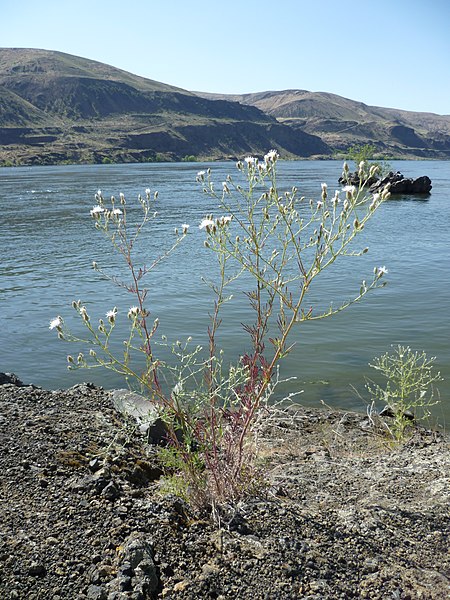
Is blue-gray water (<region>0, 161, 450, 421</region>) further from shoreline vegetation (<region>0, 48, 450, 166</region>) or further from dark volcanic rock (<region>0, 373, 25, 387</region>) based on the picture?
shoreline vegetation (<region>0, 48, 450, 166</region>)

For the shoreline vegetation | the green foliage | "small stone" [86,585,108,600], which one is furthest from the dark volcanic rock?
the shoreline vegetation

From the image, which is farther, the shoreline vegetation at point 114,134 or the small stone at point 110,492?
the shoreline vegetation at point 114,134

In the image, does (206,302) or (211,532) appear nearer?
(211,532)

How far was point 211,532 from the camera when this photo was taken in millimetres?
3965

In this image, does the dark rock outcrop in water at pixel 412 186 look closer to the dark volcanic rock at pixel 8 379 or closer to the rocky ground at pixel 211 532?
the dark volcanic rock at pixel 8 379

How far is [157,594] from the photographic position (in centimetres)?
338

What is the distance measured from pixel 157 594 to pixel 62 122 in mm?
177457

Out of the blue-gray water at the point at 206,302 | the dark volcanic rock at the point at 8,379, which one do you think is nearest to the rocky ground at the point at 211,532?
the dark volcanic rock at the point at 8,379

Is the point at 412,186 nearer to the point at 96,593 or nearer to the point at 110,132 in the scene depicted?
the point at 96,593

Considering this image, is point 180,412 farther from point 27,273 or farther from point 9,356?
point 27,273

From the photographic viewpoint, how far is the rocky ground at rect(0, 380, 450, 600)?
135 inches

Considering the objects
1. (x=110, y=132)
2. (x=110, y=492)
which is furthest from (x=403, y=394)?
(x=110, y=132)

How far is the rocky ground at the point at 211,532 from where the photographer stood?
343 centimetres

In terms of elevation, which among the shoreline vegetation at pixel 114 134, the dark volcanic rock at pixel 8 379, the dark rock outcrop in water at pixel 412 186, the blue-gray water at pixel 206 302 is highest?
the shoreline vegetation at pixel 114 134
